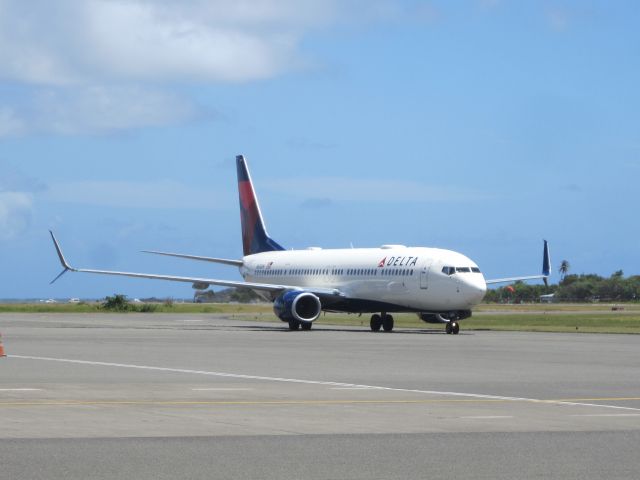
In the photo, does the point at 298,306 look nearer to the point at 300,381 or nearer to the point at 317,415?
the point at 300,381

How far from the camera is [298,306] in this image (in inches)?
2264

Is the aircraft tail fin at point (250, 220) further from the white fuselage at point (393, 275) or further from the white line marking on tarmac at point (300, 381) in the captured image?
the white line marking on tarmac at point (300, 381)

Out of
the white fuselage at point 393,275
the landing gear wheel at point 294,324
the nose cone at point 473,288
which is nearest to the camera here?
the nose cone at point 473,288

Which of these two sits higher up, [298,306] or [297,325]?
[298,306]

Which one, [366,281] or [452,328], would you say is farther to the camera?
[366,281]

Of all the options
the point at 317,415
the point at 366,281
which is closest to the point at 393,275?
the point at 366,281

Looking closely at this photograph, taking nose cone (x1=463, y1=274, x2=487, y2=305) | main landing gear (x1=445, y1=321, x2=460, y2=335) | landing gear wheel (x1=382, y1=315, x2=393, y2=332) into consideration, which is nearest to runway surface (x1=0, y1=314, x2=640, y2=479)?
main landing gear (x1=445, y1=321, x2=460, y2=335)

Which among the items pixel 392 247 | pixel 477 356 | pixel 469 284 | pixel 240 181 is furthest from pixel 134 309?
pixel 477 356

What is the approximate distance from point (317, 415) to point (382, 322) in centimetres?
4089

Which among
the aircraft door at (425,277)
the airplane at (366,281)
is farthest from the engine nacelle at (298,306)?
the aircraft door at (425,277)

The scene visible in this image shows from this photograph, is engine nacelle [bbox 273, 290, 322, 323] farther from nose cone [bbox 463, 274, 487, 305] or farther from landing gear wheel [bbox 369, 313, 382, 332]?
nose cone [bbox 463, 274, 487, 305]

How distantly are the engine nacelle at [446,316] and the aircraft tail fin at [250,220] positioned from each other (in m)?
13.5

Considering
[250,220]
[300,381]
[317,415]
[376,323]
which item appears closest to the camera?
[317,415]

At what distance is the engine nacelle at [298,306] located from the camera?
56875mm
